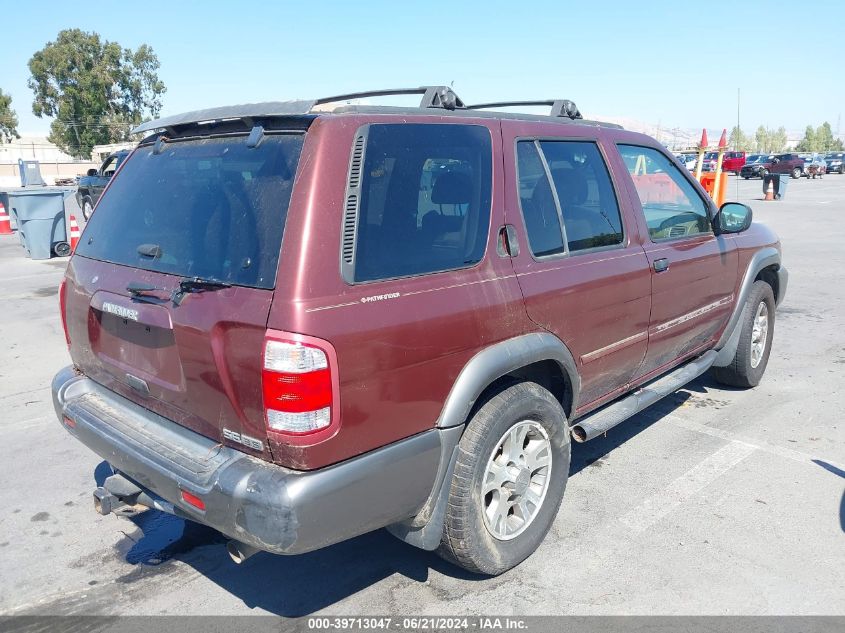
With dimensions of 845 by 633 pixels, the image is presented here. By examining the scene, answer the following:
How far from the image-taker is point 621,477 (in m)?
4.11

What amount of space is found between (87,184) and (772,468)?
14074 mm

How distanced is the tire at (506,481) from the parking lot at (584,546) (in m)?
0.18

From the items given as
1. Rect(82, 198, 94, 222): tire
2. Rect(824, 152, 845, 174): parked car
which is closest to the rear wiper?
Rect(82, 198, 94, 222): tire

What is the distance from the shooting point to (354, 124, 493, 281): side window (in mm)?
2564

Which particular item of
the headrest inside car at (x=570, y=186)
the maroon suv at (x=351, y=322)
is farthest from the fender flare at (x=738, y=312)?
the headrest inside car at (x=570, y=186)

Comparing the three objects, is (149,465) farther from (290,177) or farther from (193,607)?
(290,177)

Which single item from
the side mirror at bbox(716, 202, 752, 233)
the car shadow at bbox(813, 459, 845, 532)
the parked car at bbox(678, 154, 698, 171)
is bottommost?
the car shadow at bbox(813, 459, 845, 532)

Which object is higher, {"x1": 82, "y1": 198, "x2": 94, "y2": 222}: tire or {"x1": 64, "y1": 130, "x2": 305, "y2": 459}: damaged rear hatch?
{"x1": 82, "y1": 198, "x2": 94, "y2": 222}: tire

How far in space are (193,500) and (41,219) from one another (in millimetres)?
12736

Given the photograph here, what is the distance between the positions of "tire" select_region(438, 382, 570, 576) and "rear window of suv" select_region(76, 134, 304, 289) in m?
→ 1.11

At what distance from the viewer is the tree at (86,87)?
52250mm

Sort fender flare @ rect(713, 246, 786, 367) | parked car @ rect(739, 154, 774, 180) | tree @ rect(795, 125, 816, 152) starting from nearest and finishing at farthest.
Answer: fender flare @ rect(713, 246, 786, 367), parked car @ rect(739, 154, 774, 180), tree @ rect(795, 125, 816, 152)

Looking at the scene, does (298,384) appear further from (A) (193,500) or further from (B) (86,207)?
(B) (86,207)

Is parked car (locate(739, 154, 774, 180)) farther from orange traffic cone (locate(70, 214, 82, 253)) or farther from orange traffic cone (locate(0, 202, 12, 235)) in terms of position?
orange traffic cone (locate(70, 214, 82, 253))
